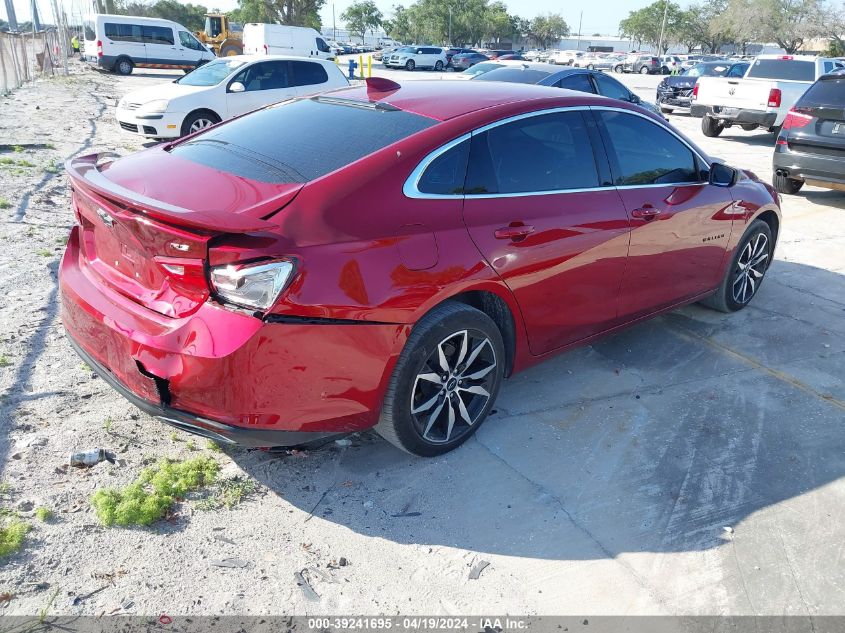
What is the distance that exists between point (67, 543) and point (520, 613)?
1.88 m

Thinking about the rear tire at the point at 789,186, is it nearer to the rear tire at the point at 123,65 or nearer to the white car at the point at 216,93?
the white car at the point at 216,93

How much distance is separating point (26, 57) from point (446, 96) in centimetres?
2233

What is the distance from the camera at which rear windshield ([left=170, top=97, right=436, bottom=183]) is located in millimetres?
3150

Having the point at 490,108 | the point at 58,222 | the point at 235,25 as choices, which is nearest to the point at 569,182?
the point at 490,108

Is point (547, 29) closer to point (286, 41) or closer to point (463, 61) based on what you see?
point (463, 61)

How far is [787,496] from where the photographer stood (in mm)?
3379

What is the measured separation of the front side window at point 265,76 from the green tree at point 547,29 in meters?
101

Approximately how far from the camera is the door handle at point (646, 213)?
13.6 feet

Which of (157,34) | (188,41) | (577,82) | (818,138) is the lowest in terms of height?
(818,138)

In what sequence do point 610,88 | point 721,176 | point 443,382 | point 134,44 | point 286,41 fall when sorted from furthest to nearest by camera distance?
point 134,44 → point 286,41 → point 610,88 → point 721,176 → point 443,382

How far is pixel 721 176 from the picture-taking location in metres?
4.83

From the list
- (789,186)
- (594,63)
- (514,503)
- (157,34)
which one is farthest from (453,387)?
(594,63)

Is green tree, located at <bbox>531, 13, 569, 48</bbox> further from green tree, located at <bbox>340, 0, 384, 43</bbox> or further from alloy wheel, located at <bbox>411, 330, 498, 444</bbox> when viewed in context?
alloy wheel, located at <bbox>411, 330, 498, 444</bbox>

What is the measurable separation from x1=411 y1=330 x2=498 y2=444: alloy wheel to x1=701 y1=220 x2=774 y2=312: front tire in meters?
2.77
